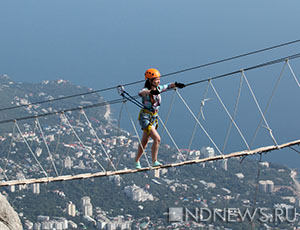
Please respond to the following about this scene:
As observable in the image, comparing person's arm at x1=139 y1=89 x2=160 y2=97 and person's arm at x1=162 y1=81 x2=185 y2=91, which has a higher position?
person's arm at x1=162 y1=81 x2=185 y2=91

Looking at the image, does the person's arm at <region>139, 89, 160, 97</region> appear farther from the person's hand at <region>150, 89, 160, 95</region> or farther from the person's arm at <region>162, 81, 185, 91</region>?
the person's arm at <region>162, 81, 185, 91</region>

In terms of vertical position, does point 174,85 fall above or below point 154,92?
above

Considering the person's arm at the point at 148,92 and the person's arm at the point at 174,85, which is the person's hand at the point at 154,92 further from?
the person's arm at the point at 174,85

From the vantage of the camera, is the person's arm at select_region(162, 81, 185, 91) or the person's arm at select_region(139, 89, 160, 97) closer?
the person's arm at select_region(139, 89, 160, 97)

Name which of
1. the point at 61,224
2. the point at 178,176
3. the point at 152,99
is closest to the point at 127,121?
the point at 178,176

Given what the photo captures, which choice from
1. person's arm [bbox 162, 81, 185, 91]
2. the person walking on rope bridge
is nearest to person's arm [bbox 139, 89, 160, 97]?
the person walking on rope bridge

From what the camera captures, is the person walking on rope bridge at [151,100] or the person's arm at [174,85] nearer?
the person walking on rope bridge at [151,100]

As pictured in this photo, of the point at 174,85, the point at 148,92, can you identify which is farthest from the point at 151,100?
the point at 174,85

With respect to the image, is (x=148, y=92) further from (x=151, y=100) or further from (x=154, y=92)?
(x=151, y=100)

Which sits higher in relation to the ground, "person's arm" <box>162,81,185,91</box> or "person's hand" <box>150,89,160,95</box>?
"person's arm" <box>162,81,185,91</box>

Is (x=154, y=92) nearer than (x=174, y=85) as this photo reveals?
Yes

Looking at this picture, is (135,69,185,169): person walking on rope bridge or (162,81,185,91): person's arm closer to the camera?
(135,69,185,169): person walking on rope bridge

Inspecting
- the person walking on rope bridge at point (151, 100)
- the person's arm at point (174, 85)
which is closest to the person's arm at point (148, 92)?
the person walking on rope bridge at point (151, 100)

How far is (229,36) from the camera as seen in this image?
178 metres
